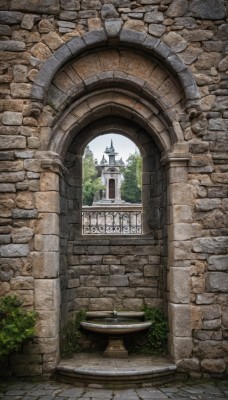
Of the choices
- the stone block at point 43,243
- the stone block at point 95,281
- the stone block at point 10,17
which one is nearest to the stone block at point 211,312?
the stone block at point 95,281

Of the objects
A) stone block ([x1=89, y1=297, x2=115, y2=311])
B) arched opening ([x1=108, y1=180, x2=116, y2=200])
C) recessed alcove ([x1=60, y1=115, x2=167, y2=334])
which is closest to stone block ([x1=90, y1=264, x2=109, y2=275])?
recessed alcove ([x1=60, y1=115, x2=167, y2=334])

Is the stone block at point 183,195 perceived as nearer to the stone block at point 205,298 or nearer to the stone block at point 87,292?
the stone block at point 205,298

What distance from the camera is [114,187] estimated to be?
22344 mm

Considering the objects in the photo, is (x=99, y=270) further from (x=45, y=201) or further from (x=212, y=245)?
(x=212, y=245)

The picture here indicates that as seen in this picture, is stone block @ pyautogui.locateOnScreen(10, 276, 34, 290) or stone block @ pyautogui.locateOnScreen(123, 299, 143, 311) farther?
stone block @ pyautogui.locateOnScreen(123, 299, 143, 311)

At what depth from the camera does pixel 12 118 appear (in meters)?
5.62

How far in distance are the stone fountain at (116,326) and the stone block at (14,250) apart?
58.6 inches

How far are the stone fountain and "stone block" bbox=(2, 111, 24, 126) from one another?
123 inches

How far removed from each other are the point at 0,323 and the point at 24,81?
3.32 meters

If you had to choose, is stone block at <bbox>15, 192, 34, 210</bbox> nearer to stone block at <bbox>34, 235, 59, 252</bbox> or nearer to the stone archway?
stone block at <bbox>34, 235, 59, 252</bbox>

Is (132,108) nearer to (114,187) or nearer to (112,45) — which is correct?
(112,45)

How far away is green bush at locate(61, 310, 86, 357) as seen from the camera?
6.09m

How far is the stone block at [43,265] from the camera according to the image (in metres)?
5.50

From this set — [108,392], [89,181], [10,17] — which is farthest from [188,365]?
[89,181]
